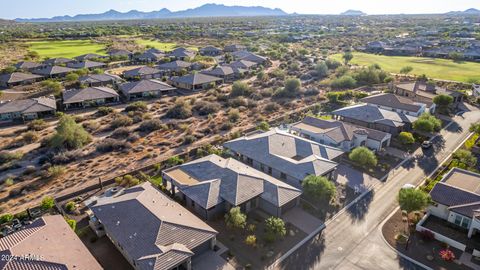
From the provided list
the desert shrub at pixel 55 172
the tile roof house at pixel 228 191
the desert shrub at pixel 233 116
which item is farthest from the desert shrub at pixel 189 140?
the desert shrub at pixel 55 172

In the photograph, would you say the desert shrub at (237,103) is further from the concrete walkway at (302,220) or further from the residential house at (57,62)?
the residential house at (57,62)

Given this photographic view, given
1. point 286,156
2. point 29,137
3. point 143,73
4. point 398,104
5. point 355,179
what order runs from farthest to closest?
1. point 143,73
2. point 398,104
3. point 29,137
4. point 286,156
5. point 355,179

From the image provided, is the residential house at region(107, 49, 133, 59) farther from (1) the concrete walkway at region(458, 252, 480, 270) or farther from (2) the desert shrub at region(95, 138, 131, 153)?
(1) the concrete walkway at region(458, 252, 480, 270)

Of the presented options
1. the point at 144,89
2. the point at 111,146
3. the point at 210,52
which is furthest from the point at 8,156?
the point at 210,52

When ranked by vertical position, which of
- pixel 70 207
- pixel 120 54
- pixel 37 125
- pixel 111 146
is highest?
pixel 120 54

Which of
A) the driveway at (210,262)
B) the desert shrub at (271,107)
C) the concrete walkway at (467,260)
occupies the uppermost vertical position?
the desert shrub at (271,107)

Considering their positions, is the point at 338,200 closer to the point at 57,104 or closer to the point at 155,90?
the point at 155,90

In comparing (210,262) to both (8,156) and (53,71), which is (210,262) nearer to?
(8,156)
